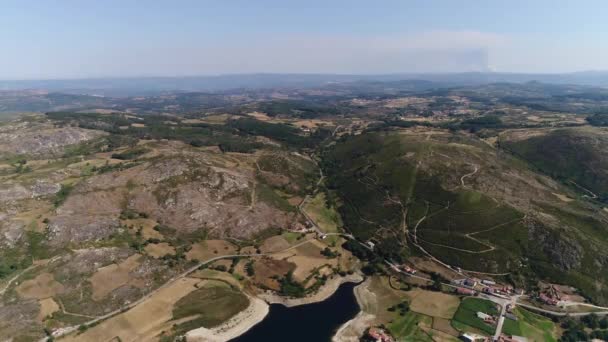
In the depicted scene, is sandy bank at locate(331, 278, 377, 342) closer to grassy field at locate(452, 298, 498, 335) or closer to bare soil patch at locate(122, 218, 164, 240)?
grassy field at locate(452, 298, 498, 335)

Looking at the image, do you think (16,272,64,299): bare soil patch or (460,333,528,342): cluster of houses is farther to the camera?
(16,272,64,299): bare soil patch

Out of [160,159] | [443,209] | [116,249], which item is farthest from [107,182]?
[443,209]

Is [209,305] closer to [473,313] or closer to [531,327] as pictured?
[473,313]

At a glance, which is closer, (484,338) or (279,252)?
(484,338)

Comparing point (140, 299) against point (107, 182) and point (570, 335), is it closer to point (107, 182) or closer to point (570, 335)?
point (107, 182)

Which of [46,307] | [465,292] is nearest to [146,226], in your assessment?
[46,307]

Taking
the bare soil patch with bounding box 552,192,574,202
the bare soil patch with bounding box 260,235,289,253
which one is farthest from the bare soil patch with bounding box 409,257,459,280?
the bare soil patch with bounding box 552,192,574,202
